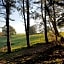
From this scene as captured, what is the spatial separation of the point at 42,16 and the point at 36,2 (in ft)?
8.64

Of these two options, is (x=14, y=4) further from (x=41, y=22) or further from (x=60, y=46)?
(x=60, y=46)

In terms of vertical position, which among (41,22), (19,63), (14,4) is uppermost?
(14,4)

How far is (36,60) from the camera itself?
2005cm

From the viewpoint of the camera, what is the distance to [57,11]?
124 feet

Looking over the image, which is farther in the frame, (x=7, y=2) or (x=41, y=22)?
(x=41, y=22)

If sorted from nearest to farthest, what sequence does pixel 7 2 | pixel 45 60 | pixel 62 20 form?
pixel 45 60 < pixel 62 20 < pixel 7 2

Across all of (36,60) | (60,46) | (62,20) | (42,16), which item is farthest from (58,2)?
(42,16)

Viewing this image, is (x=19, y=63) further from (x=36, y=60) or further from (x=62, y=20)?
(x=62, y=20)

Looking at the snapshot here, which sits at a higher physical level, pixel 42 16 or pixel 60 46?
pixel 42 16

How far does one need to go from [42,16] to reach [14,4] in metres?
5.94

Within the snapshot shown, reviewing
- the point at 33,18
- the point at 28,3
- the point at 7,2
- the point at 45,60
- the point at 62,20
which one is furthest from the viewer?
the point at 33,18

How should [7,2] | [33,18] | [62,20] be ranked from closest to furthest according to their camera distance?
1. [62,20]
2. [7,2]
3. [33,18]

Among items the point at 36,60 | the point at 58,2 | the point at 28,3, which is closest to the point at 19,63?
the point at 36,60

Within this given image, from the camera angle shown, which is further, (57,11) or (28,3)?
(57,11)
